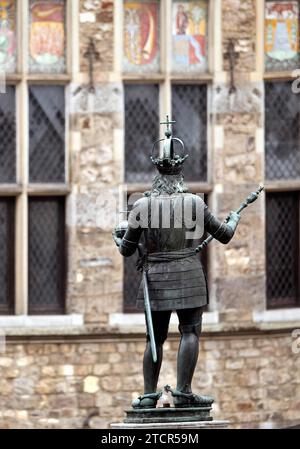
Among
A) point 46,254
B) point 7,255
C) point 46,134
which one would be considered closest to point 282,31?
point 46,134

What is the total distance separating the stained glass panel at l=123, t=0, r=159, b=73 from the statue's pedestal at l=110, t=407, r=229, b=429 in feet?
18.9

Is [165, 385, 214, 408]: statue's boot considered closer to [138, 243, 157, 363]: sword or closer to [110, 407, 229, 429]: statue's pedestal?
[110, 407, 229, 429]: statue's pedestal

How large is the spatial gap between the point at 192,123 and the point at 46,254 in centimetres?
180

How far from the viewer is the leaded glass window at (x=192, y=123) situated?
23297 mm

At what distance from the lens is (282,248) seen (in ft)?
77.5

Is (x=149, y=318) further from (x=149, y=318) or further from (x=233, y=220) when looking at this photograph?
(x=233, y=220)

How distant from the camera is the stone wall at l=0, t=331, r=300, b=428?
22.8m

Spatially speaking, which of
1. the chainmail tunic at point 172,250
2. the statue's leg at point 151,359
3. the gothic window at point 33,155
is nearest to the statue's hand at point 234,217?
the chainmail tunic at point 172,250

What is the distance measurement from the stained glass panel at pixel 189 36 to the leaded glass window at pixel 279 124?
0.71 metres

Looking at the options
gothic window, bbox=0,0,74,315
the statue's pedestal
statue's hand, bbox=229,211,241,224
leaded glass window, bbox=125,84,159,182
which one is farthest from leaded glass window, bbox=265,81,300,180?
the statue's pedestal

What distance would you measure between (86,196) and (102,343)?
1.33 meters

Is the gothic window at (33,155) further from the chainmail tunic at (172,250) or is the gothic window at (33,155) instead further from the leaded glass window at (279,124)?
the chainmail tunic at (172,250)

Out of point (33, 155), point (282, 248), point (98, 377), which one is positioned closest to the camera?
point (98, 377)

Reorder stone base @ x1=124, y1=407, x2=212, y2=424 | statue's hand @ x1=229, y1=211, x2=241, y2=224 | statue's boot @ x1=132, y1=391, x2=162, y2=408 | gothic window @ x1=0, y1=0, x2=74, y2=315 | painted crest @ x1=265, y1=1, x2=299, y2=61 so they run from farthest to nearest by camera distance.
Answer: painted crest @ x1=265, y1=1, x2=299, y2=61 < gothic window @ x1=0, y1=0, x2=74, y2=315 < statue's hand @ x1=229, y1=211, x2=241, y2=224 < statue's boot @ x1=132, y1=391, x2=162, y2=408 < stone base @ x1=124, y1=407, x2=212, y2=424
